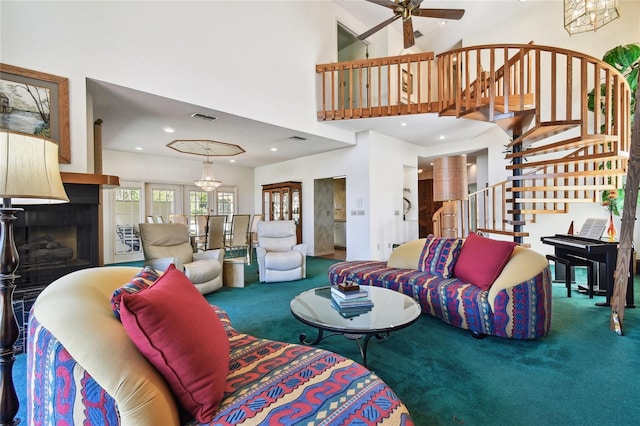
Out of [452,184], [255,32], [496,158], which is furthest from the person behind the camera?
[496,158]

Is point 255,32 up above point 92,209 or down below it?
above

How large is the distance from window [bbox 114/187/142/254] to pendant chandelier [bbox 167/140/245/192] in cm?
160

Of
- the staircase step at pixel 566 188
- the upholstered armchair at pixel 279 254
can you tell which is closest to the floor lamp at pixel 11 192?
the upholstered armchair at pixel 279 254

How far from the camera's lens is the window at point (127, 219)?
254 inches

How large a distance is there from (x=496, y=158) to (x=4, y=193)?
22.6 feet

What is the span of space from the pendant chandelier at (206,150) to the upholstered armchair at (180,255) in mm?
2123

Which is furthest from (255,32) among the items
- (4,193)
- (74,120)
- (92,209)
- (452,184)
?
(4,193)

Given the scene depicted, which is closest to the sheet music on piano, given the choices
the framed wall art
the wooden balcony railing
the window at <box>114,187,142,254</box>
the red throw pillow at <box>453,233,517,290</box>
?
the red throw pillow at <box>453,233,517,290</box>

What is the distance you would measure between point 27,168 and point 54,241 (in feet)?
6.32

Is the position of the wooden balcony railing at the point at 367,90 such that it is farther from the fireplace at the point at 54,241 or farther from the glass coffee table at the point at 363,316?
the fireplace at the point at 54,241

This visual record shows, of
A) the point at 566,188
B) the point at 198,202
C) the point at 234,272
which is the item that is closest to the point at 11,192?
the point at 234,272

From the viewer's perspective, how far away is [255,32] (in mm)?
4348

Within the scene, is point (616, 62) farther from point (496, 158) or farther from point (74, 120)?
point (74, 120)

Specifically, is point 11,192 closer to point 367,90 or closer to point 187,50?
point 187,50
